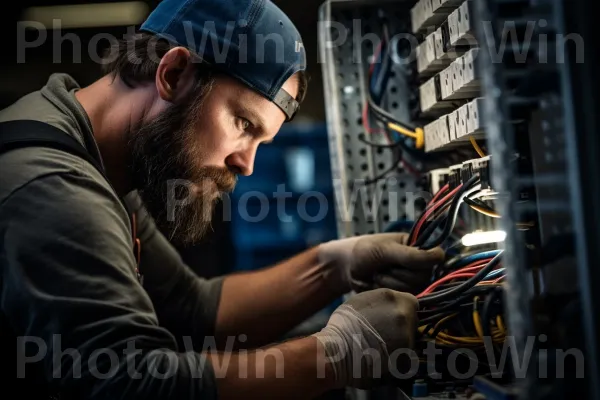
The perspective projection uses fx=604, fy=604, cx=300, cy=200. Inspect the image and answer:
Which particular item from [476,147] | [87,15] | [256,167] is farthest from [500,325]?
[87,15]

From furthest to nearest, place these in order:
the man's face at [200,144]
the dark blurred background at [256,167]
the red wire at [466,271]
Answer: the dark blurred background at [256,167]
the man's face at [200,144]
the red wire at [466,271]

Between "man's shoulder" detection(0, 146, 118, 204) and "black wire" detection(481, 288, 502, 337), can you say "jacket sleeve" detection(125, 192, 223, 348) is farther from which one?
"black wire" detection(481, 288, 502, 337)

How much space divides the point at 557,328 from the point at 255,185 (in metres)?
2.92

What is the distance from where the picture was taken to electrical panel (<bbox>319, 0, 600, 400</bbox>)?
2.20 feet

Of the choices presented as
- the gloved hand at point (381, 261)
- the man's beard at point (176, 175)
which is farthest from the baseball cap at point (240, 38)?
the gloved hand at point (381, 261)

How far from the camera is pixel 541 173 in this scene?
80 centimetres

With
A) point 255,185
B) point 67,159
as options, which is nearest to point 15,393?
point 67,159

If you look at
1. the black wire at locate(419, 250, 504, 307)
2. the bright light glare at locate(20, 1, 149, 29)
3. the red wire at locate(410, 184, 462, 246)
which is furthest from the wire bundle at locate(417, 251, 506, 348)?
the bright light glare at locate(20, 1, 149, 29)

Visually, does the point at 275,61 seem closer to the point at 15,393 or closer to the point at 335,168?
the point at 335,168

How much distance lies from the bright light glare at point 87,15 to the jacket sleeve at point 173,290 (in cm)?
185

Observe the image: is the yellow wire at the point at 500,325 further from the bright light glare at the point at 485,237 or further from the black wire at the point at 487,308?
the bright light glare at the point at 485,237

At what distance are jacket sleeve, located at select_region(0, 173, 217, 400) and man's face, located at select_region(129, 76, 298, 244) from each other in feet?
1.17

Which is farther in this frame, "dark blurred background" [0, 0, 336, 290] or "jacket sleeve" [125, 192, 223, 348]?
"dark blurred background" [0, 0, 336, 290]

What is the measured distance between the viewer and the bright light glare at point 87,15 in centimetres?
325
